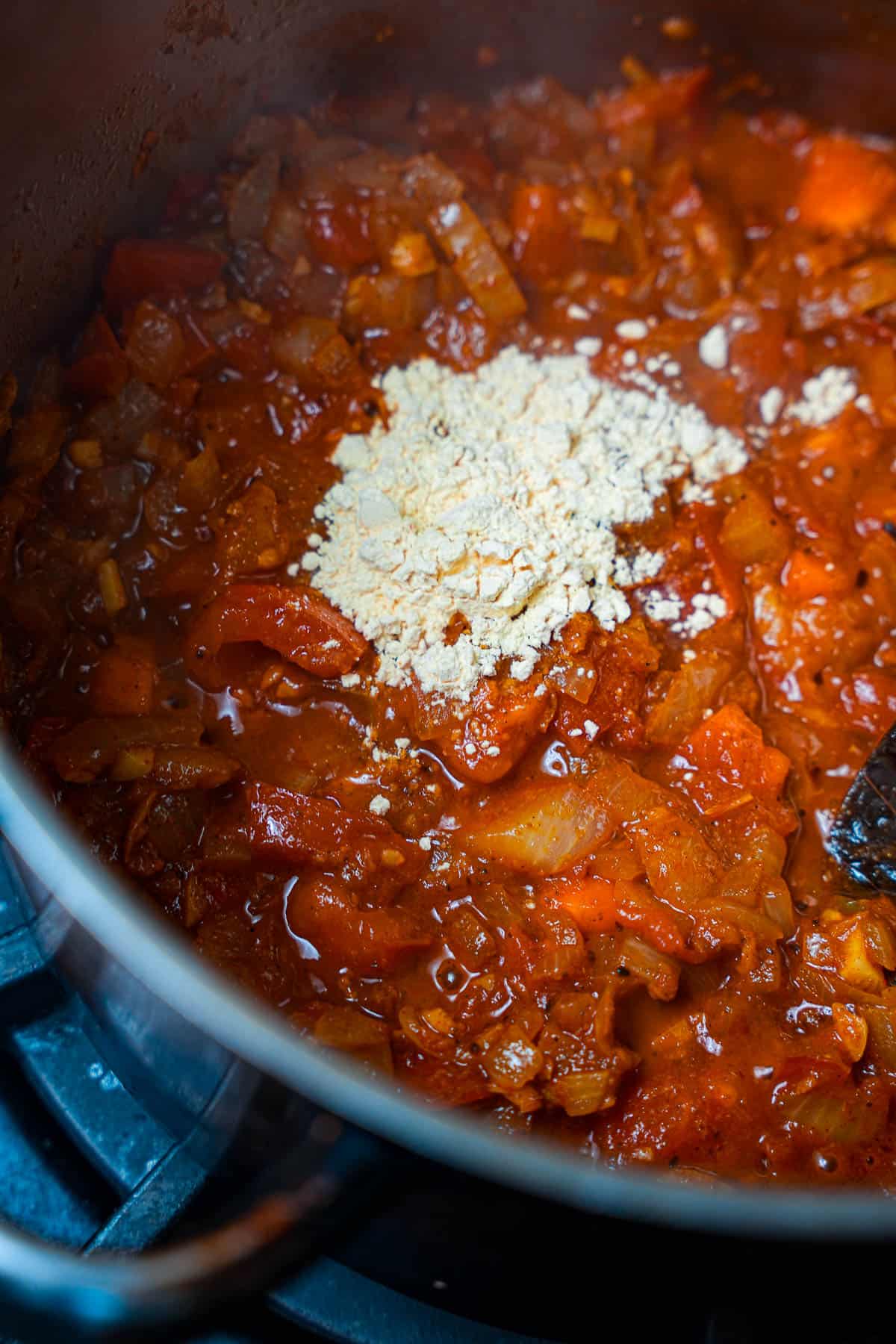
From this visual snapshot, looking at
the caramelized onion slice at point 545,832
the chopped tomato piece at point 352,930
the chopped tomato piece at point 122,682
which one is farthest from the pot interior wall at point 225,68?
the caramelized onion slice at point 545,832

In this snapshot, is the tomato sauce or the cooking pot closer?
the cooking pot

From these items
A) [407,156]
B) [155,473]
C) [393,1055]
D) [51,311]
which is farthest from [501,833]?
[407,156]

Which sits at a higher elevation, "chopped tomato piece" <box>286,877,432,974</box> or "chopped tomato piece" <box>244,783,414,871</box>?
"chopped tomato piece" <box>244,783,414,871</box>

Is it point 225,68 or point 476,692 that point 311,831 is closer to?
point 476,692

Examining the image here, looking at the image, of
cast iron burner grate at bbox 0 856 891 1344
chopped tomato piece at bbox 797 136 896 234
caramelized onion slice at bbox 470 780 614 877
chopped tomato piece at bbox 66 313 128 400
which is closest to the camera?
cast iron burner grate at bbox 0 856 891 1344

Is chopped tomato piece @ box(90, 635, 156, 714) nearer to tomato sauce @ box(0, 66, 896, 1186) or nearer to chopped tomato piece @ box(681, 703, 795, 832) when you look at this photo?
tomato sauce @ box(0, 66, 896, 1186)

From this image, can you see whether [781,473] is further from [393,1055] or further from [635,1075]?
[393,1055]

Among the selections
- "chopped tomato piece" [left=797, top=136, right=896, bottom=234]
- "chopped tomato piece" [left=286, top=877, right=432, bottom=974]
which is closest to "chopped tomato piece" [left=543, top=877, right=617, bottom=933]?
"chopped tomato piece" [left=286, top=877, right=432, bottom=974]

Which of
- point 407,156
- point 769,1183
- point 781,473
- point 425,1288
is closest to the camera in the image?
point 425,1288
